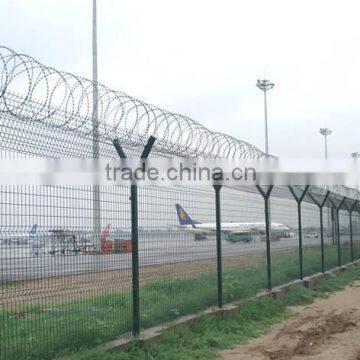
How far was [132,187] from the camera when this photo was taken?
679cm

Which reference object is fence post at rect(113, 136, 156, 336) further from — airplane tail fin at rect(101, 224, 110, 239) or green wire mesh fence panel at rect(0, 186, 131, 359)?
airplane tail fin at rect(101, 224, 110, 239)

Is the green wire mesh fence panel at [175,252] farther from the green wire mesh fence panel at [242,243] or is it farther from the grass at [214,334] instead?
the green wire mesh fence panel at [242,243]

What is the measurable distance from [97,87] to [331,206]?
12.4m

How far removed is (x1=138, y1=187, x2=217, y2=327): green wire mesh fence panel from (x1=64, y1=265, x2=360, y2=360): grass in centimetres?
41

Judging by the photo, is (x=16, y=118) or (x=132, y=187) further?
(x=132, y=187)

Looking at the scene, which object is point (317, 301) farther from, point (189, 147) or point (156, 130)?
point (156, 130)

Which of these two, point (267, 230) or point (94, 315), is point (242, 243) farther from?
point (94, 315)

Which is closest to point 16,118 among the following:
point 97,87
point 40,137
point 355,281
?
point 40,137

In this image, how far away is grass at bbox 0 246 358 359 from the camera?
5.52 meters

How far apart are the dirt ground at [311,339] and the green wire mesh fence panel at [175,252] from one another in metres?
1.08

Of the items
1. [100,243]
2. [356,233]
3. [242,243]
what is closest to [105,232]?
[100,243]

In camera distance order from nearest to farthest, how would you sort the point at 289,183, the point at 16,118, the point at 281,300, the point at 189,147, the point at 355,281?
1. the point at 16,118
2. the point at 189,147
3. the point at 281,300
4. the point at 289,183
5. the point at 355,281

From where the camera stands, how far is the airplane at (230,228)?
8.25m

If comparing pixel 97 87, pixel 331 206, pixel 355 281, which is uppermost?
pixel 97 87
